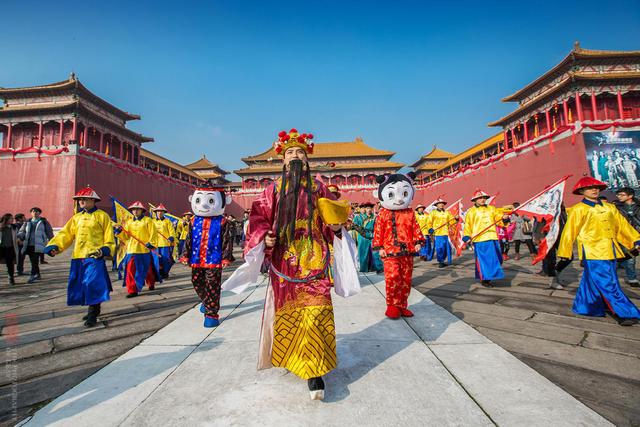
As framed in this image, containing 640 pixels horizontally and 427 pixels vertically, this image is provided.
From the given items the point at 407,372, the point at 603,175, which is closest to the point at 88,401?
the point at 407,372

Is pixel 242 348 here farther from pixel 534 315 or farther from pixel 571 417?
pixel 534 315

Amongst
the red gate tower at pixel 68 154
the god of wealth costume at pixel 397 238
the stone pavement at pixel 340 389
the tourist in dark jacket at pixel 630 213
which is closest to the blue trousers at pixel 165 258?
the stone pavement at pixel 340 389

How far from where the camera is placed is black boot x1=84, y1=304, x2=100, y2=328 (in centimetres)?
328

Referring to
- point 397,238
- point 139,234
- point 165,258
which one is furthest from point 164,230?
point 397,238

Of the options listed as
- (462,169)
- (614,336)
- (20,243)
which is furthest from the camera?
(462,169)

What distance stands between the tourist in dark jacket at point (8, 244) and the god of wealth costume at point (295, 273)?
7.26 m

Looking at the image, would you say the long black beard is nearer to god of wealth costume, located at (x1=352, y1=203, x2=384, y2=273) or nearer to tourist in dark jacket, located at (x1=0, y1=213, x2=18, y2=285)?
god of wealth costume, located at (x1=352, y1=203, x2=384, y2=273)

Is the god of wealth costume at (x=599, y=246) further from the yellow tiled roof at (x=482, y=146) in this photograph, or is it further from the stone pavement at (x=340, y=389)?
the yellow tiled roof at (x=482, y=146)

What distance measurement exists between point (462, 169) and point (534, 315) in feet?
70.5

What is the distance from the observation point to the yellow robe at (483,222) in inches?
190

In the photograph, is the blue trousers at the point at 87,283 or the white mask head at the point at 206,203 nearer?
the blue trousers at the point at 87,283

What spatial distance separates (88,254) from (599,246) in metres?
5.71

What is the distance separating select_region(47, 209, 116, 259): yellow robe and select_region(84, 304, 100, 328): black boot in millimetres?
601

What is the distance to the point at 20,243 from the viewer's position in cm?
660
